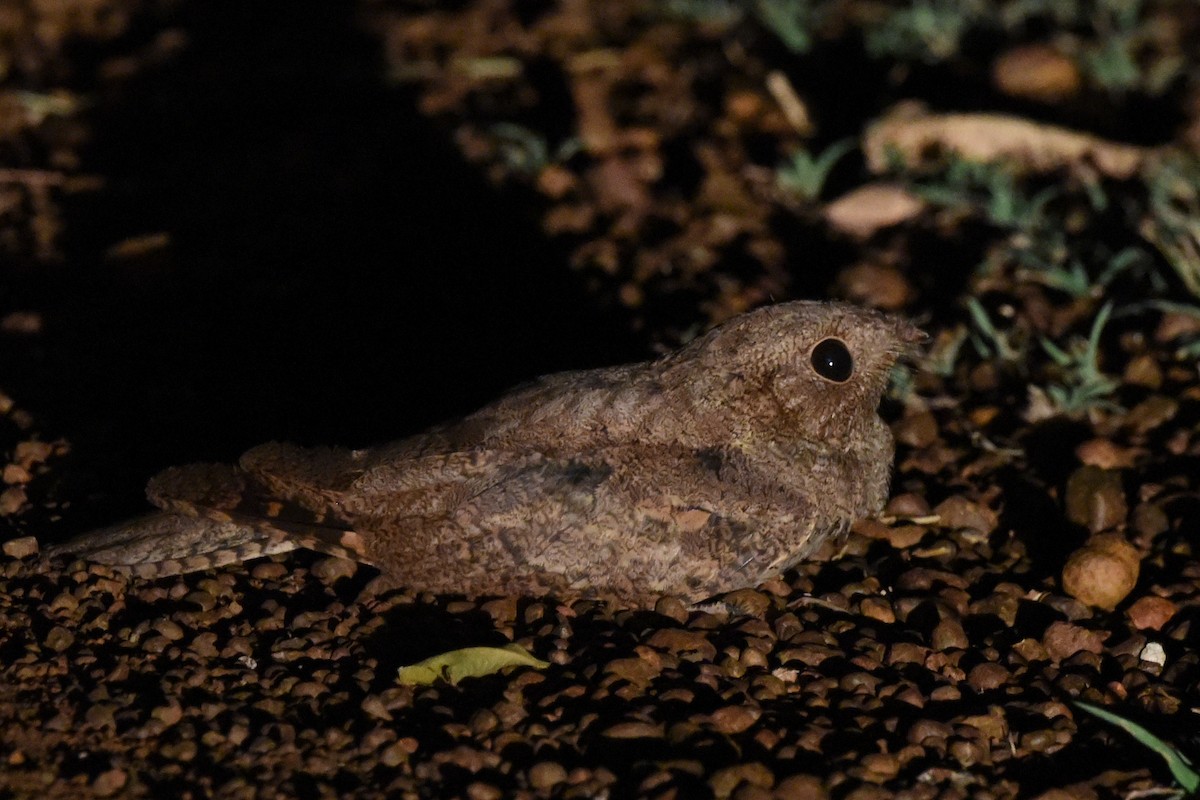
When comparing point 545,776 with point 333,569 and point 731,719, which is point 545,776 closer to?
point 731,719

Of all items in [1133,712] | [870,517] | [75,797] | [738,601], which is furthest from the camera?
[870,517]

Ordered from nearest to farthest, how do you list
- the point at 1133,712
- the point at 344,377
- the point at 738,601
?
the point at 1133,712
the point at 738,601
the point at 344,377

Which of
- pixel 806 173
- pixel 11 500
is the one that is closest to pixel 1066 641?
pixel 806 173

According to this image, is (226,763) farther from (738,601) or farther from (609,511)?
(738,601)

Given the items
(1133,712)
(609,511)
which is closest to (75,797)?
(609,511)

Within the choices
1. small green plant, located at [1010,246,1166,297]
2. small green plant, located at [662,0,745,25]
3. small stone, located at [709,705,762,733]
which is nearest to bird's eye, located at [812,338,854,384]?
small stone, located at [709,705,762,733]

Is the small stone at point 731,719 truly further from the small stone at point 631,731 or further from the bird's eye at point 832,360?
the bird's eye at point 832,360

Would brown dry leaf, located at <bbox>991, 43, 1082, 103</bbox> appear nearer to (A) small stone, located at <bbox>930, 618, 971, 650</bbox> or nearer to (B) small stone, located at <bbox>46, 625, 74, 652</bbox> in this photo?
(A) small stone, located at <bbox>930, 618, 971, 650</bbox>
